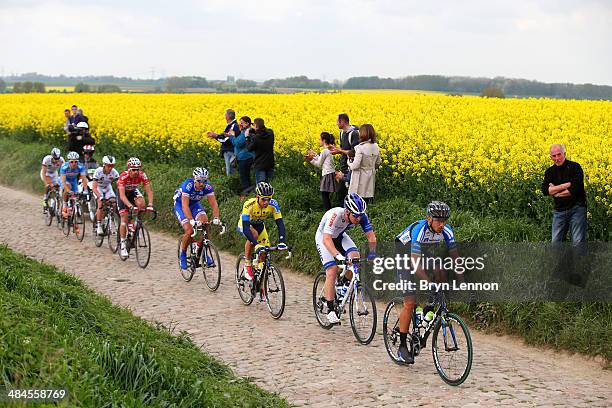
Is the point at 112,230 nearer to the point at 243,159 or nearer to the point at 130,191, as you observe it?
the point at 130,191

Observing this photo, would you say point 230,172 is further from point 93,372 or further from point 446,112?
point 93,372

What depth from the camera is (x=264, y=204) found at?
518 inches

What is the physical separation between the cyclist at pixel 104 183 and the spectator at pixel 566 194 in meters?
9.38

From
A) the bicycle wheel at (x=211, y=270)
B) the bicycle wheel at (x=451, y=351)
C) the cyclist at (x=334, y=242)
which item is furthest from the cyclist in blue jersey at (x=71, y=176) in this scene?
the bicycle wheel at (x=451, y=351)

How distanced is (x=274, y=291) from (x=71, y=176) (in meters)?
9.39

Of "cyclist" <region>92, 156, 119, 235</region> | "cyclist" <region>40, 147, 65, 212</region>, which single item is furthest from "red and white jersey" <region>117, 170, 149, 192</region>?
"cyclist" <region>40, 147, 65, 212</region>

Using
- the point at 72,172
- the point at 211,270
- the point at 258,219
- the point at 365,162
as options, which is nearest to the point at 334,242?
the point at 258,219

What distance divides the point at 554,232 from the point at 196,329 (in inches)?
209

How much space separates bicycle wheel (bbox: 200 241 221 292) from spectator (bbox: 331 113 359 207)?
3.33m

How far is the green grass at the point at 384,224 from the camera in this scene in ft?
38.3

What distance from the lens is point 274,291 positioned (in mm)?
13328

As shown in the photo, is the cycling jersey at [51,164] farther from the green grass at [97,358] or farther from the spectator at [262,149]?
the green grass at [97,358]

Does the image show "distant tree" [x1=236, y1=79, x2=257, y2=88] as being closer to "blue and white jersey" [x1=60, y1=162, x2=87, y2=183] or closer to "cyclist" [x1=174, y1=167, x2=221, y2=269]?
"blue and white jersey" [x1=60, y1=162, x2=87, y2=183]

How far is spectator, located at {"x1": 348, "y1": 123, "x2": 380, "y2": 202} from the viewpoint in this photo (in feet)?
53.2
